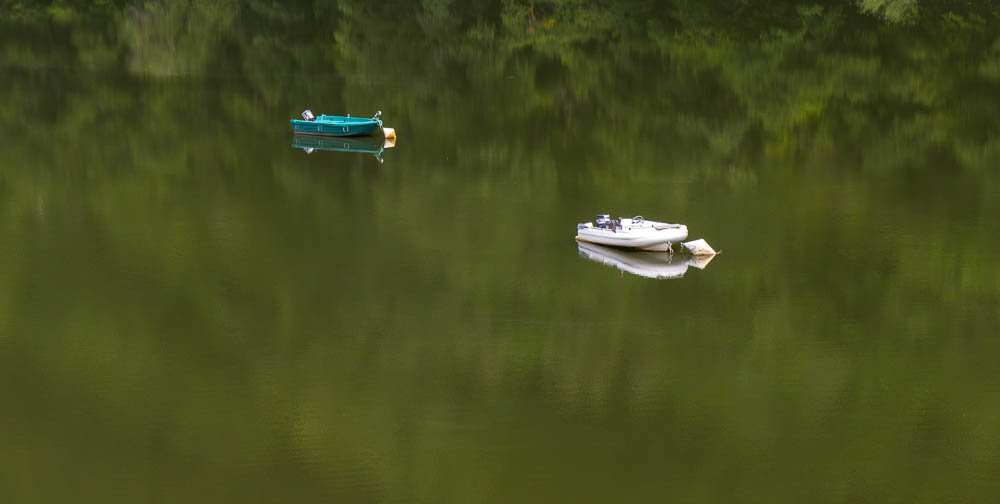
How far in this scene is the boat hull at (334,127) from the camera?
31.6 meters

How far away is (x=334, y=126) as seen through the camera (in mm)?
31734

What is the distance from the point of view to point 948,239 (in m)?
22.2

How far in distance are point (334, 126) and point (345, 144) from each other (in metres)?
0.51

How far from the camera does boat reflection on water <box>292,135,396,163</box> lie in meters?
30.7

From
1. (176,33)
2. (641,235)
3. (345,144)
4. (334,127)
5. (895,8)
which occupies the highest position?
(895,8)

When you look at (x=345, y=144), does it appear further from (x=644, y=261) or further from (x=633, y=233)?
(x=644, y=261)

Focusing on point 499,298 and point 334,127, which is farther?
point 334,127

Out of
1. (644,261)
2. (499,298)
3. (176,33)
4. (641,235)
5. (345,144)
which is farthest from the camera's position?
(176,33)

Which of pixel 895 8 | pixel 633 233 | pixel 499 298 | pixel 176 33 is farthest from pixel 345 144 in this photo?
pixel 895 8

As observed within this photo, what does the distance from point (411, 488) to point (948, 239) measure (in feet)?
38.4

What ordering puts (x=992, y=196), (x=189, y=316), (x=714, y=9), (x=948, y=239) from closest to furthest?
(x=189, y=316)
(x=948, y=239)
(x=992, y=196)
(x=714, y=9)

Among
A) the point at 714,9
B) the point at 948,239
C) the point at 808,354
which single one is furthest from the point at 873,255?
the point at 714,9

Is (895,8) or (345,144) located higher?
(895,8)

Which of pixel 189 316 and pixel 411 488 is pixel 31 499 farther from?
pixel 189 316
